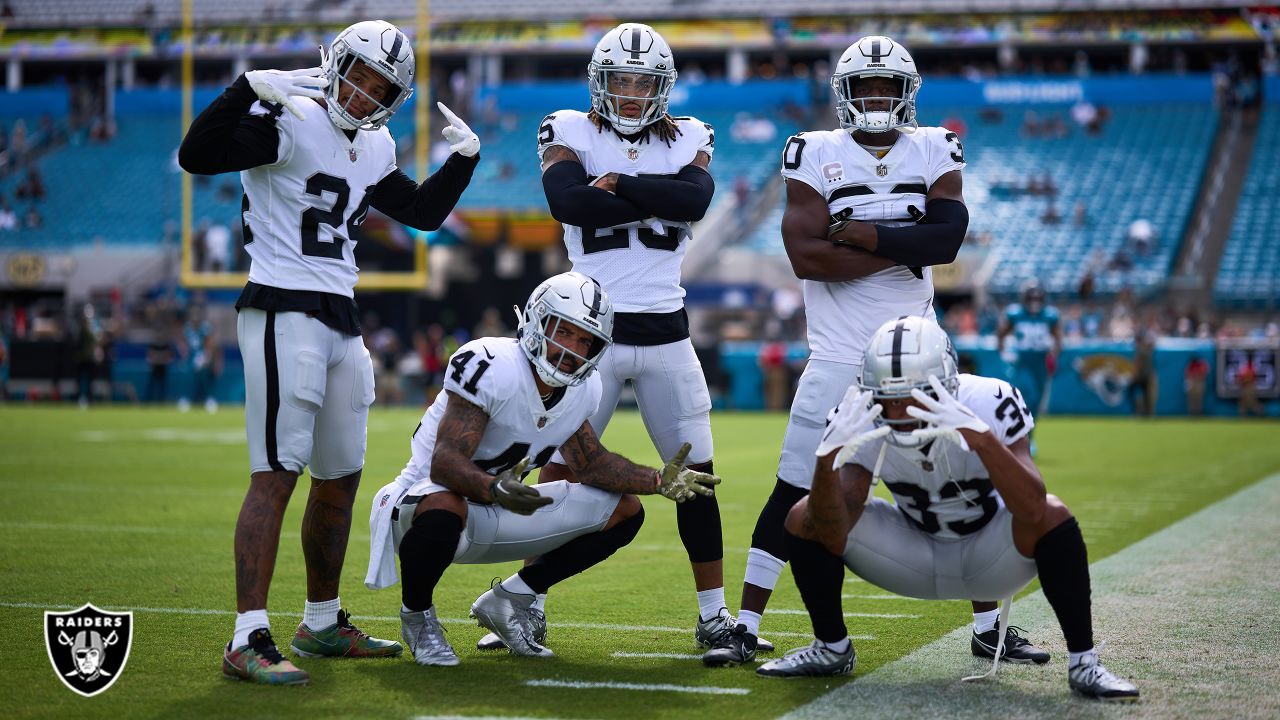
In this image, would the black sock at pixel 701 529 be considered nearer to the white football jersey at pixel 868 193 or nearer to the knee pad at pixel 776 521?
the knee pad at pixel 776 521

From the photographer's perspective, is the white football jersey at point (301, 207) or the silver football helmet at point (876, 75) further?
the silver football helmet at point (876, 75)

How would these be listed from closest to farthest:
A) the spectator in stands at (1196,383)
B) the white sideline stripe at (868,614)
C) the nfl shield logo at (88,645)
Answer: the nfl shield logo at (88,645) → the white sideline stripe at (868,614) → the spectator in stands at (1196,383)

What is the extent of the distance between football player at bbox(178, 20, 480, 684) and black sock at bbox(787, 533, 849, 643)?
129 centimetres

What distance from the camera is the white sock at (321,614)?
4.29 m

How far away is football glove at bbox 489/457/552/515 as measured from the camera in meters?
3.87

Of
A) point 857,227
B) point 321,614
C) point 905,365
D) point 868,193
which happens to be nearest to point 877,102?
point 868,193

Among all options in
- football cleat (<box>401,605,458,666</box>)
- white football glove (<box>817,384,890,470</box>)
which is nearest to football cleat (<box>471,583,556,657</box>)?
football cleat (<box>401,605,458,666</box>)

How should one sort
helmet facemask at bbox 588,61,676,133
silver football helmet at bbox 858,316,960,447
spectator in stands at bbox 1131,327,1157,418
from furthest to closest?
spectator in stands at bbox 1131,327,1157,418
helmet facemask at bbox 588,61,676,133
silver football helmet at bbox 858,316,960,447

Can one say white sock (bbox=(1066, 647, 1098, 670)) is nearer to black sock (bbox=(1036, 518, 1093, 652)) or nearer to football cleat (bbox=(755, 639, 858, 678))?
black sock (bbox=(1036, 518, 1093, 652))

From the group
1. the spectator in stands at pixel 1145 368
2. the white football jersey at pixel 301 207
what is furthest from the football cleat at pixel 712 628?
the spectator in stands at pixel 1145 368

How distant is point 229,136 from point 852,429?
1947 millimetres

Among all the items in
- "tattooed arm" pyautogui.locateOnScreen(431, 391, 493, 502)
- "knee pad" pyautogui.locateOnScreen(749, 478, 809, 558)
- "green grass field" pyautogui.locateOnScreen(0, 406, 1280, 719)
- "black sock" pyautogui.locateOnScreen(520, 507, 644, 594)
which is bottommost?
"green grass field" pyautogui.locateOnScreen(0, 406, 1280, 719)

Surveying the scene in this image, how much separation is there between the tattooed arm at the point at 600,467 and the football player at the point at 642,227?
0.46 ft

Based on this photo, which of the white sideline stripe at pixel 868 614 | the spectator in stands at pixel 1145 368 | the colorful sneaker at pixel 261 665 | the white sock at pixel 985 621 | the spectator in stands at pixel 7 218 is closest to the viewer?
the colorful sneaker at pixel 261 665
